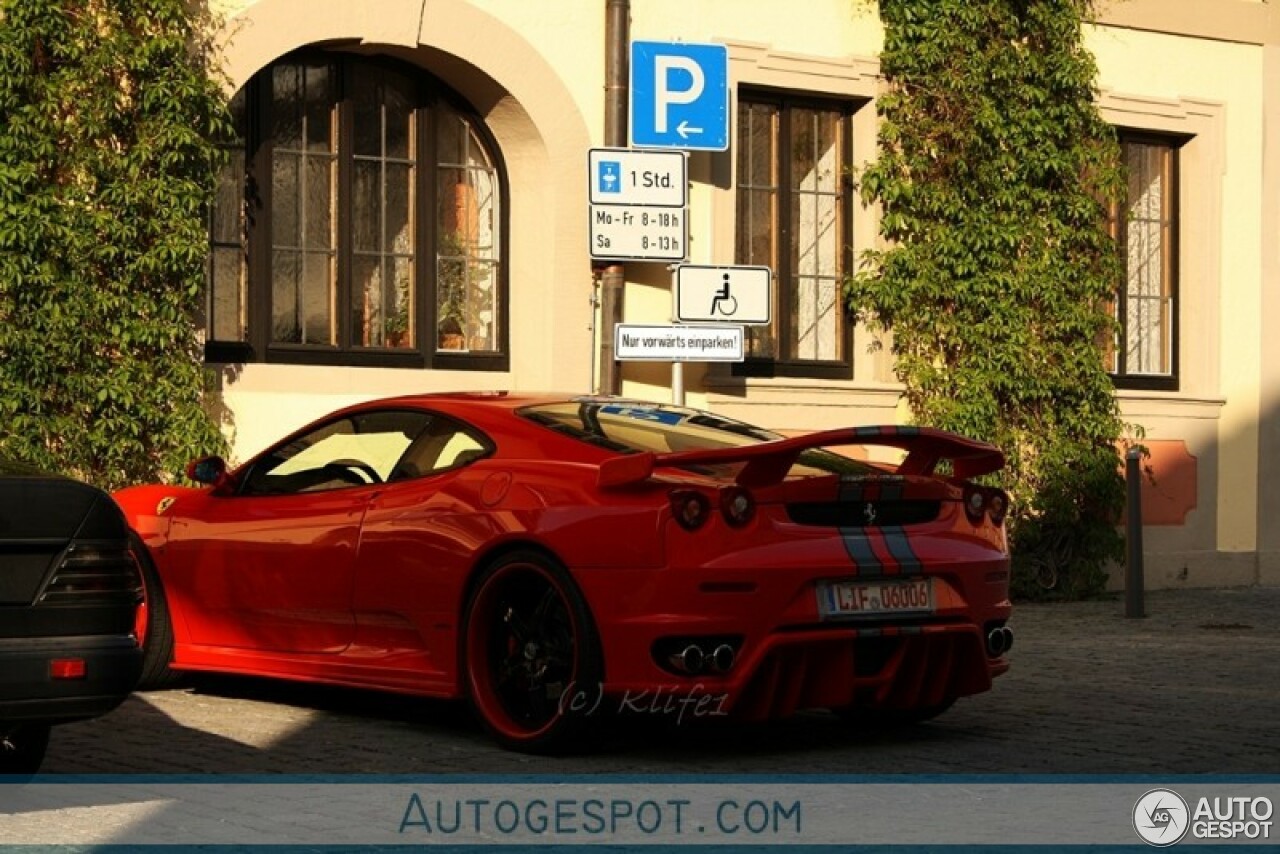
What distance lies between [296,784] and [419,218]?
8.80 m

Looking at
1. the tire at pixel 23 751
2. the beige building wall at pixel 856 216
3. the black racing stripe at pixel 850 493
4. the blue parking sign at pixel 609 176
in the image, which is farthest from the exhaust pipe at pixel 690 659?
the beige building wall at pixel 856 216

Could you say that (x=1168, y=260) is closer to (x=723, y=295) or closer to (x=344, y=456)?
(x=723, y=295)

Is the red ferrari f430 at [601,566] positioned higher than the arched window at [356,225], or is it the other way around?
the arched window at [356,225]

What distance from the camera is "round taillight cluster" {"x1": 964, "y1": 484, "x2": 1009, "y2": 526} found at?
9.16m

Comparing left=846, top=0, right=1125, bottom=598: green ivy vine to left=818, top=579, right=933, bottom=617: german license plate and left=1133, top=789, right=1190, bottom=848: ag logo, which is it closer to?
left=818, top=579, right=933, bottom=617: german license plate

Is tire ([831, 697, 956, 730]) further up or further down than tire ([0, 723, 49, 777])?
further down

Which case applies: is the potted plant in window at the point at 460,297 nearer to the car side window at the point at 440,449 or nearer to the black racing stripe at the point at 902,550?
the car side window at the point at 440,449

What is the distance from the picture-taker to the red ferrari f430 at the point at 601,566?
8.35 m

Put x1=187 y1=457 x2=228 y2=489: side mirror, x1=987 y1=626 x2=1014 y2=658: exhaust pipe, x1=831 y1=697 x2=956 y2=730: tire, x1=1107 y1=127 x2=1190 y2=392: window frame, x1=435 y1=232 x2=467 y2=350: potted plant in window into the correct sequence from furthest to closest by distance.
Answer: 1. x1=1107 y1=127 x2=1190 y2=392: window frame
2. x1=435 y1=232 x2=467 y2=350: potted plant in window
3. x1=187 y1=457 x2=228 y2=489: side mirror
4. x1=831 y1=697 x2=956 y2=730: tire
5. x1=987 y1=626 x2=1014 y2=658: exhaust pipe

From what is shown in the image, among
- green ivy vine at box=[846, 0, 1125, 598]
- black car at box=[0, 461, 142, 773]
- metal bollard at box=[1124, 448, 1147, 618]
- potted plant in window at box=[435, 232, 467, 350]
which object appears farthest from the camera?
green ivy vine at box=[846, 0, 1125, 598]

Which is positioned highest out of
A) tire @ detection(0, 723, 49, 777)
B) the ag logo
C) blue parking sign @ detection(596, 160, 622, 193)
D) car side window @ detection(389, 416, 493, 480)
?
blue parking sign @ detection(596, 160, 622, 193)

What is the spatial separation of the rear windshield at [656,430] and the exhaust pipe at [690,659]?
0.69 metres

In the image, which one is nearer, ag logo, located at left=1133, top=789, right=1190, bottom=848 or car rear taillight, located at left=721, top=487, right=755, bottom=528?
ag logo, located at left=1133, top=789, right=1190, bottom=848

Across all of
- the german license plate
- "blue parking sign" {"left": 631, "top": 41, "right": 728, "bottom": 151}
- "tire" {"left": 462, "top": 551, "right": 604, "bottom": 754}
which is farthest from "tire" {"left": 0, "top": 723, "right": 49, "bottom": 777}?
"blue parking sign" {"left": 631, "top": 41, "right": 728, "bottom": 151}
